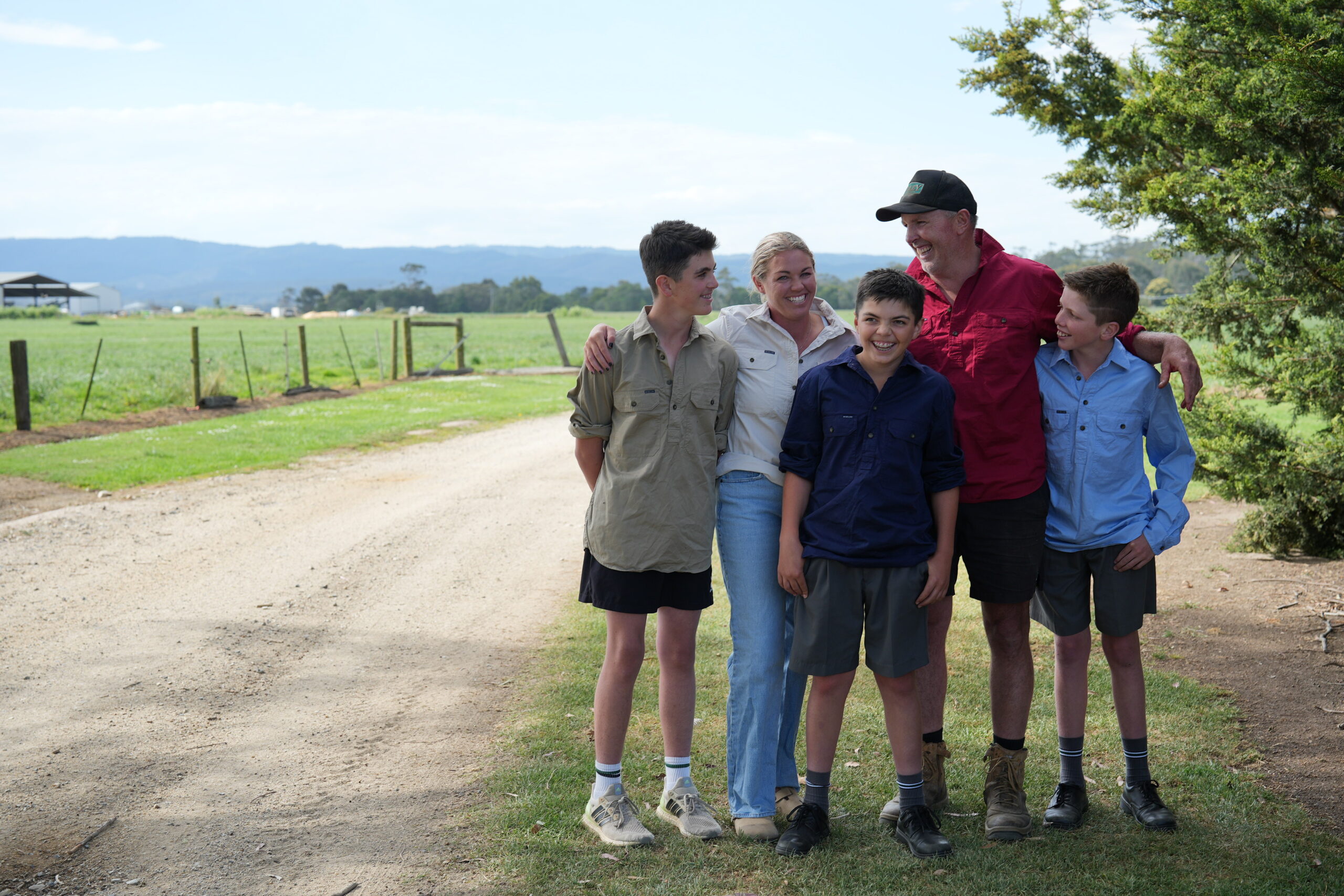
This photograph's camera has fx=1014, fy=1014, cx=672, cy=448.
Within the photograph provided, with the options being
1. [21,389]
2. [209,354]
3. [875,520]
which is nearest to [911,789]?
[875,520]

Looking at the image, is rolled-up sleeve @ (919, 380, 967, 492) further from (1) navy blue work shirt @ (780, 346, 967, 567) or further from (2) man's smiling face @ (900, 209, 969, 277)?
(2) man's smiling face @ (900, 209, 969, 277)

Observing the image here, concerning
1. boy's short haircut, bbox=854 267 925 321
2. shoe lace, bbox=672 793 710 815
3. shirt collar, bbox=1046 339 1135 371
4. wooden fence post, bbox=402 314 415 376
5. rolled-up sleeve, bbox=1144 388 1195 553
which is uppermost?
boy's short haircut, bbox=854 267 925 321

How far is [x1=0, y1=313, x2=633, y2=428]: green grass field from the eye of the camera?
1855cm

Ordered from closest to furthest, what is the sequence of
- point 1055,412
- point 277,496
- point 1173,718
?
point 1055,412, point 1173,718, point 277,496

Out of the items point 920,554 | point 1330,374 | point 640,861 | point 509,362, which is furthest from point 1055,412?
point 509,362

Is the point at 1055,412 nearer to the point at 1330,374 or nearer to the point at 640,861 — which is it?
the point at 640,861

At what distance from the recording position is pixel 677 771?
3.70 meters

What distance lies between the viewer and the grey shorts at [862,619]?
339cm

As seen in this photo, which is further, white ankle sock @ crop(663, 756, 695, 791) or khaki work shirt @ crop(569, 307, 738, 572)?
white ankle sock @ crop(663, 756, 695, 791)

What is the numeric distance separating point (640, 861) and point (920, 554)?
141cm

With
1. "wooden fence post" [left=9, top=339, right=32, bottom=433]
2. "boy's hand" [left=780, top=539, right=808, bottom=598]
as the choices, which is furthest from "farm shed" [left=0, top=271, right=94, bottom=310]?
"boy's hand" [left=780, top=539, right=808, bottom=598]

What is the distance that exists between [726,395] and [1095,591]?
60.3 inches

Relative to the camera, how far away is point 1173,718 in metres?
4.69

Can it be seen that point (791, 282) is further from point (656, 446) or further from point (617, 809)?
point (617, 809)
